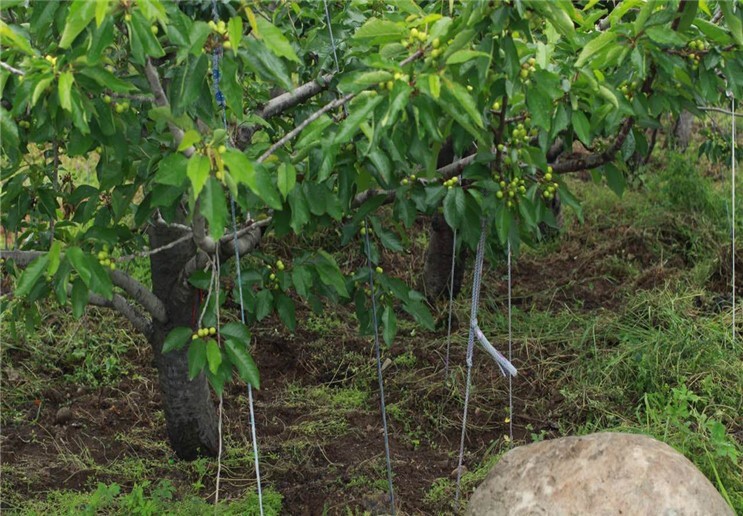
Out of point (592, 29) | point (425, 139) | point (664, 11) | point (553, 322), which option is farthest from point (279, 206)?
point (553, 322)

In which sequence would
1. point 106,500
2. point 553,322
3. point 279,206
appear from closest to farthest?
point 279,206, point 106,500, point 553,322

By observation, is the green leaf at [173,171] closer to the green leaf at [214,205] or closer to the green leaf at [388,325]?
the green leaf at [214,205]

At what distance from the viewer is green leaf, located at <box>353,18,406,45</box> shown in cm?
201

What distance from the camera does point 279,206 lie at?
6.41 ft

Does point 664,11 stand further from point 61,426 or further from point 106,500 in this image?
point 61,426

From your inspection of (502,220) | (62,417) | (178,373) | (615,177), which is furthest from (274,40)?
(62,417)

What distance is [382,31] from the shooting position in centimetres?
201

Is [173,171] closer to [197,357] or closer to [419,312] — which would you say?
[197,357]

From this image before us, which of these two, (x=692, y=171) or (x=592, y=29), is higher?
(x=592, y=29)

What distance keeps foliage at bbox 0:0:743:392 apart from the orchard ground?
81 cm

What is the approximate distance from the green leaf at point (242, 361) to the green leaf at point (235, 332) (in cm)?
3

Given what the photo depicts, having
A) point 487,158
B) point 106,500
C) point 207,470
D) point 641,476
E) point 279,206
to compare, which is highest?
point 279,206

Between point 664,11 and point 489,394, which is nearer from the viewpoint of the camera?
point 664,11

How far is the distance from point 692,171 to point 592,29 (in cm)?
302
